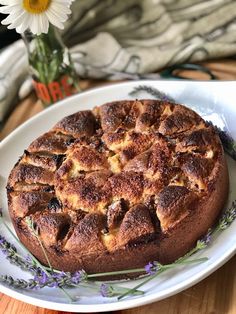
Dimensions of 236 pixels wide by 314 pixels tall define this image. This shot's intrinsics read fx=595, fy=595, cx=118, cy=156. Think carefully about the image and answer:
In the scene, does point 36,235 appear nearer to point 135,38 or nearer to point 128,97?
point 128,97

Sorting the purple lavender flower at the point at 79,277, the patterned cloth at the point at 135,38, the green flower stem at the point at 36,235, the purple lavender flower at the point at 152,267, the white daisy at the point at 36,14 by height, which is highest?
the white daisy at the point at 36,14

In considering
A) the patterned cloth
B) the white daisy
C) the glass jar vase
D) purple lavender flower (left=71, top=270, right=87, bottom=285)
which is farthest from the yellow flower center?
purple lavender flower (left=71, top=270, right=87, bottom=285)

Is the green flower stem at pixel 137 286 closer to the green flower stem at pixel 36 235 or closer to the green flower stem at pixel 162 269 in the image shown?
the green flower stem at pixel 162 269

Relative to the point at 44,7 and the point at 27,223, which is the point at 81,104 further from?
the point at 27,223

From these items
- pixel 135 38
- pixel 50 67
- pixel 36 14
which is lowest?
pixel 135 38

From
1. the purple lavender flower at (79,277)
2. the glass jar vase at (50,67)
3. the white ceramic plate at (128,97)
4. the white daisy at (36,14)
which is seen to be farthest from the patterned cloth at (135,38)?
the purple lavender flower at (79,277)

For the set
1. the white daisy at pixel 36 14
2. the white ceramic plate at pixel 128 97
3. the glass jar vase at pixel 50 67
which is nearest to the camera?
the white ceramic plate at pixel 128 97

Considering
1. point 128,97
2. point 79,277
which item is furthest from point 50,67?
point 79,277
